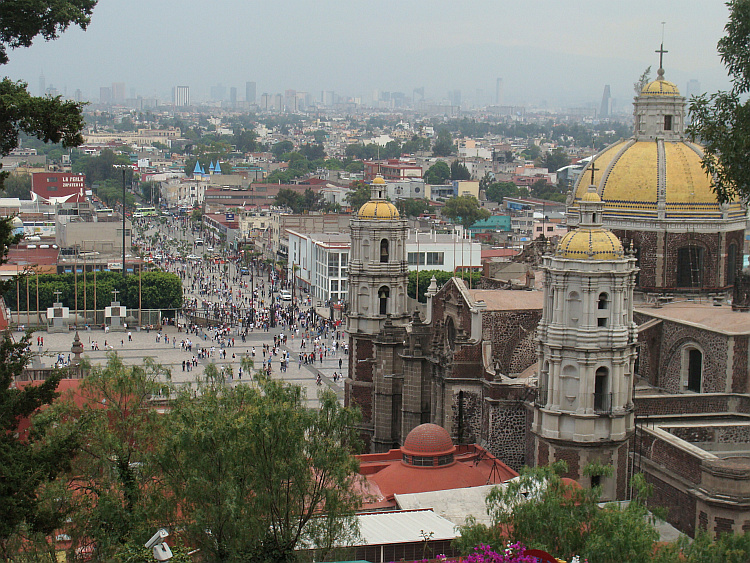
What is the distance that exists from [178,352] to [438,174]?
113270 millimetres

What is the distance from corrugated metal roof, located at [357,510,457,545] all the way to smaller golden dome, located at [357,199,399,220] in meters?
16.2

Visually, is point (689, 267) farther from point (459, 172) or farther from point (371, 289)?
point (459, 172)

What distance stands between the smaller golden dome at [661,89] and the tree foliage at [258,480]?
21886 millimetres

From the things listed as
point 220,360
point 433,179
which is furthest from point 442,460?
point 433,179

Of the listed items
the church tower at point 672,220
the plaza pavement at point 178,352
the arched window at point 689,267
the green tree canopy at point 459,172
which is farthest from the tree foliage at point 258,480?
the green tree canopy at point 459,172

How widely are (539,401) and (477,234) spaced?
8035 cm

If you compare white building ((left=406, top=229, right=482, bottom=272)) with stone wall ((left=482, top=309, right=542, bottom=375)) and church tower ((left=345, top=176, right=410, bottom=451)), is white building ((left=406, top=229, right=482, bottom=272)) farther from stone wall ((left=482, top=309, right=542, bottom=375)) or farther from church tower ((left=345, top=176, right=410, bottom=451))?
stone wall ((left=482, top=309, right=542, bottom=375))

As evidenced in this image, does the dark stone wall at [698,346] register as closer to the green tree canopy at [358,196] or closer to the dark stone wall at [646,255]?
the dark stone wall at [646,255]

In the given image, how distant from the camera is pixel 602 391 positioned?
29.4m

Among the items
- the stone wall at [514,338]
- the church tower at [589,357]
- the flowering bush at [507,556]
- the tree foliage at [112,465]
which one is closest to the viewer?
the flowering bush at [507,556]

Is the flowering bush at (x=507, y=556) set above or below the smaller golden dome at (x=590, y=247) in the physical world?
below

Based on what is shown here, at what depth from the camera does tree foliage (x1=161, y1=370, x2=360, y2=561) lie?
20.1m

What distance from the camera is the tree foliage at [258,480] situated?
2009 cm

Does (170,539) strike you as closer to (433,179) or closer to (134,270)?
(134,270)
